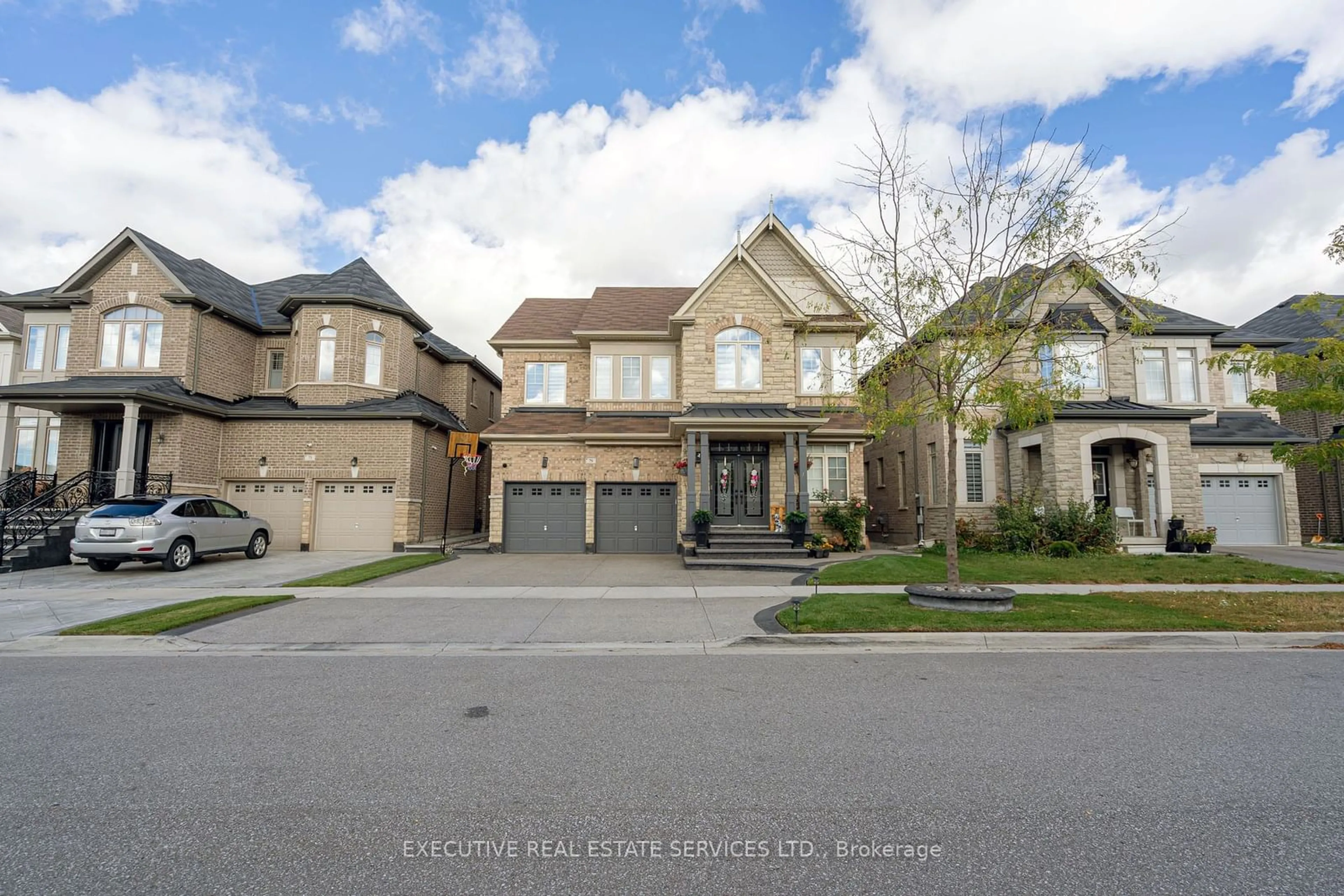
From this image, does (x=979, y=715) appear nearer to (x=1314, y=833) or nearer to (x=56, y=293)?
(x=1314, y=833)

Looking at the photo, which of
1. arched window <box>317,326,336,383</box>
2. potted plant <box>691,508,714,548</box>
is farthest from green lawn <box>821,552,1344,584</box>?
arched window <box>317,326,336,383</box>

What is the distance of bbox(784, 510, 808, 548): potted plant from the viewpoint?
17.4 meters

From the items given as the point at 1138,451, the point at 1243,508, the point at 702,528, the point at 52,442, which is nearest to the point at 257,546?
the point at 52,442

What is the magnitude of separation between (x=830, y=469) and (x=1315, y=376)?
35.8 feet

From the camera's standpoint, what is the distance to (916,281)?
A: 393 inches

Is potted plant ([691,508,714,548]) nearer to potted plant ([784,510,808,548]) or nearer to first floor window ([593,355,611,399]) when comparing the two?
potted plant ([784,510,808,548])

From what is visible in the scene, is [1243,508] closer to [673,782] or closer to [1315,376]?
[1315,376]

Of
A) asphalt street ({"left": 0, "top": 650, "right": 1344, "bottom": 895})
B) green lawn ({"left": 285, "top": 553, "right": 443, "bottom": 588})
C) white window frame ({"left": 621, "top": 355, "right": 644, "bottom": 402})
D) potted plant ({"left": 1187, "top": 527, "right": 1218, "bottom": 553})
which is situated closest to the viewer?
asphalt street ({"left": 0, "top": 650, "right": 1344, "bottom": 895})

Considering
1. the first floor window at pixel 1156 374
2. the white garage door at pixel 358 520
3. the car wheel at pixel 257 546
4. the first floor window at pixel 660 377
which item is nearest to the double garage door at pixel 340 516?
the white garage door at pixel 358 520

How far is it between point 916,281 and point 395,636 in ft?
29.2

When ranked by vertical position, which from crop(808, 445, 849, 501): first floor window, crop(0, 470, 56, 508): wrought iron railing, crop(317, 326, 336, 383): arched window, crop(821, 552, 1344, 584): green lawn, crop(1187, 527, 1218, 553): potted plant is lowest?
crop(821, 552, 1344, 584): green lawn

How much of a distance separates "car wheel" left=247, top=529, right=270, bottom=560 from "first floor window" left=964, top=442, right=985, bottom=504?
2043 centimetres

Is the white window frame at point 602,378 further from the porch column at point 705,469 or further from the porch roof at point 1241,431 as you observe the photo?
the porch roof at point 1241,431

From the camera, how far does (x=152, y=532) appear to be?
1405cm
